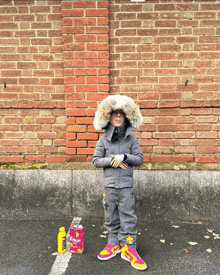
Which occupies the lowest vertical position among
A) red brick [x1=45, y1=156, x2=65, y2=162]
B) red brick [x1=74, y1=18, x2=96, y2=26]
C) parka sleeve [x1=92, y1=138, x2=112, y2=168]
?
red brick [x1=45, y1=156, x2=65, y2=162]

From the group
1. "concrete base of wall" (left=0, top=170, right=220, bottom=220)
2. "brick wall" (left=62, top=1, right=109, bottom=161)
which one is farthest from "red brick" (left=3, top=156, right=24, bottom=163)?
"brick wall" (left=62, top=1, right=109, bottom=161)

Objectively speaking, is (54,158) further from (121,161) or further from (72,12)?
(72,12)

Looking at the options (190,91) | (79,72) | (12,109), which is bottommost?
(12,109)

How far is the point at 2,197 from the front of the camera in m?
4.12

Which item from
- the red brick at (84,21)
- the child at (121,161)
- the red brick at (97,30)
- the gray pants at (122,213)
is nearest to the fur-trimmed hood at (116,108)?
the child at (121,161)

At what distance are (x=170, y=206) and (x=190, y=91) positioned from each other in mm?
1809

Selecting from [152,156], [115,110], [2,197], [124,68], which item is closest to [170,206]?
[152,156]

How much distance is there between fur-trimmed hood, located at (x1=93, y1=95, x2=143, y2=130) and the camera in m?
2.93

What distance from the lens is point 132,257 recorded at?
2.92 m

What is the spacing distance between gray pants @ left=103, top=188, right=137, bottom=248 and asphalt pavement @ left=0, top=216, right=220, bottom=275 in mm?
255

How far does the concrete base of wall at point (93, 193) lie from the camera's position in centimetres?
402

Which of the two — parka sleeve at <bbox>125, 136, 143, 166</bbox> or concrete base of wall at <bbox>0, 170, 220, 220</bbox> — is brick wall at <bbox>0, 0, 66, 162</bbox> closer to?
concrete base of wall at <bbox>0, 170, 220, 220</bbox>

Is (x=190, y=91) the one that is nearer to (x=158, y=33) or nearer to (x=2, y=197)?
(x=158, y=33)

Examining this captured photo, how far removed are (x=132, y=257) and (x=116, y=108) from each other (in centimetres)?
166
